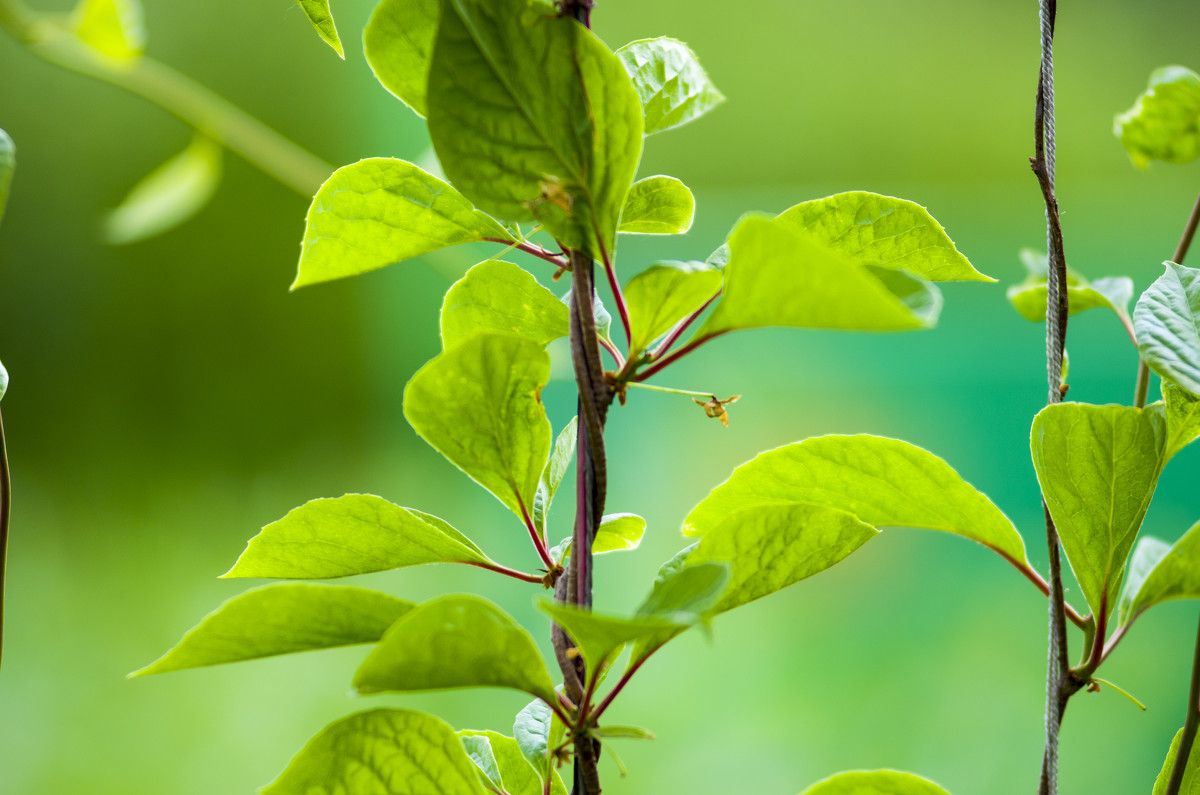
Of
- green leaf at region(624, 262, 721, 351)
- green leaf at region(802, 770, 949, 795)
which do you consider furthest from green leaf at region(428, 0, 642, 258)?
green leaf at region(802, 770, 949, 795)

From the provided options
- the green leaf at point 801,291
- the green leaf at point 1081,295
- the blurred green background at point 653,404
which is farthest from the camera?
the blurred green background at point 653,404

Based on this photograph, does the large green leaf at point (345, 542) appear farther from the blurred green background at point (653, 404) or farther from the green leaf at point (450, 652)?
the blurred green background at point (653, 404)

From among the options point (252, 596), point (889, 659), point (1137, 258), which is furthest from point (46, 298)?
point (1137, 258)

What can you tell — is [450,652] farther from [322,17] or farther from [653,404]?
[653,404]

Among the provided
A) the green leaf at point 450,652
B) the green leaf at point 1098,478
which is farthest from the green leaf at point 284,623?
the green leaf at point 1098,478

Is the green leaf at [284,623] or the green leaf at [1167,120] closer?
the green leaf at [284,623]

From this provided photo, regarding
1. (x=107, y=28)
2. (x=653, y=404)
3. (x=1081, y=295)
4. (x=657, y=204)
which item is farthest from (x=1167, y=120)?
(x=653, y=404)

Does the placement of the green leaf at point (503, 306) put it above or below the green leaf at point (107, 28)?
below

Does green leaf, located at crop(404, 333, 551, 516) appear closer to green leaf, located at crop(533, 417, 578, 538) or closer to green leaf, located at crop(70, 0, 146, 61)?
green leaf, located at crop(533, 417, 578, 538)
